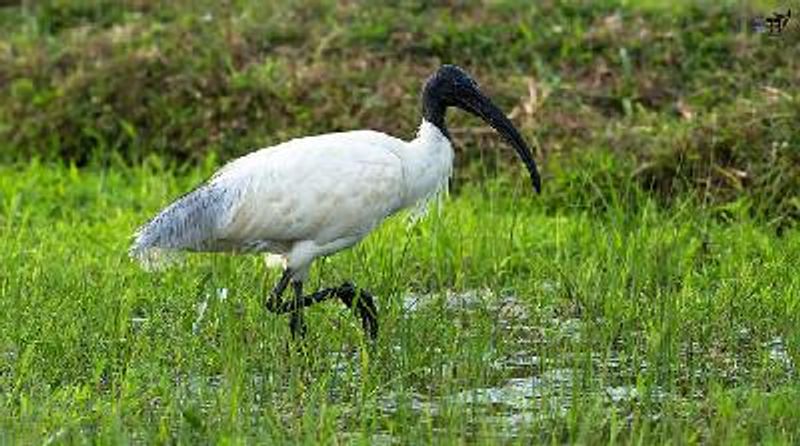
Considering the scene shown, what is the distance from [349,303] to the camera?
718 centimetres

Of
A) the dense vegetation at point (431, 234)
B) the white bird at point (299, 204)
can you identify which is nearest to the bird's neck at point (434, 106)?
the white bird at point (299, 204)

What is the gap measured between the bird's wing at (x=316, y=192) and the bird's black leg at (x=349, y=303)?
0.20 meters

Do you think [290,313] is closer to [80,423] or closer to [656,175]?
[80,423]

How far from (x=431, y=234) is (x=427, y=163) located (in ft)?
4.00

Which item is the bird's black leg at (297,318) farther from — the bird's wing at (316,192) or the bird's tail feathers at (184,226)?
the bird's tail feathers at (184,226)

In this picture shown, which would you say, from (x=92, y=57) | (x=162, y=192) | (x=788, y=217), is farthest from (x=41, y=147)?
(x=788, y=217)

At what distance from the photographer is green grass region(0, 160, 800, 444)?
5.64 meters

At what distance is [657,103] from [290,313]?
436cm

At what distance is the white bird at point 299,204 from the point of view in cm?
724

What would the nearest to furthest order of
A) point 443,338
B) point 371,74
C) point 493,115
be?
1. point 443,338
2. point 493,115
3. point 371,74

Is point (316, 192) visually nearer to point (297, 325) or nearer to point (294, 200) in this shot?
point (294, 200)

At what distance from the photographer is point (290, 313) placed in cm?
718

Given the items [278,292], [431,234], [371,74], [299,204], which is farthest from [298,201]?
[371,74]

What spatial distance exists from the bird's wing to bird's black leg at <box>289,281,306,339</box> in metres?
0.19
